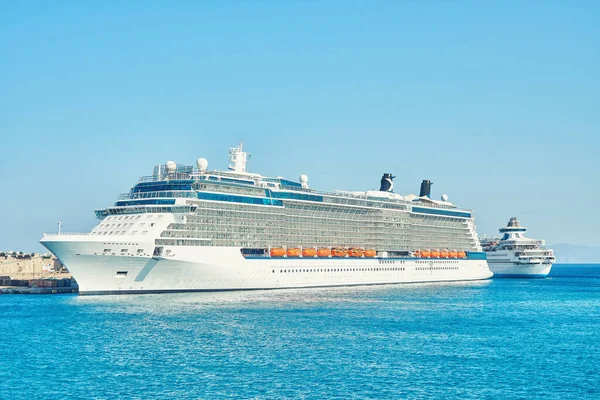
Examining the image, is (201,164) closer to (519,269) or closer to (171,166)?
(171,166)

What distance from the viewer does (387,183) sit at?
390 ft

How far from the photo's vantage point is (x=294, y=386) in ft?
118

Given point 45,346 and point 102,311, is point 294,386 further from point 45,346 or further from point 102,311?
point 102,311

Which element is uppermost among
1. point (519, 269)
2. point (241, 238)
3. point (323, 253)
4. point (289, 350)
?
point (241, 238)

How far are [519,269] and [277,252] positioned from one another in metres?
80.1

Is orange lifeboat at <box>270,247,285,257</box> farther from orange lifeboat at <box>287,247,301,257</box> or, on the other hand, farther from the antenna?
the antenna

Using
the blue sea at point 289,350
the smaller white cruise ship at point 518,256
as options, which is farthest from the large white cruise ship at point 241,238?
the smaller white cruise ship at point 518,256

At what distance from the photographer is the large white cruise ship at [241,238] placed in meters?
70.1

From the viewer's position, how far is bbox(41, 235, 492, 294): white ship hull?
6875 cm

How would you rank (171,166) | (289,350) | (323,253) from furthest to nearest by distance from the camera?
1. (323,253)
2. (171,166)
3. (289,350)

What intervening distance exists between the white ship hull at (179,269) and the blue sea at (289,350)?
1.80 meters

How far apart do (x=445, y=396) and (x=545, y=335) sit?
22455 mm

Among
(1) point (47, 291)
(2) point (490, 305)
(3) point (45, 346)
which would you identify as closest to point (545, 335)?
(2) point (490, 305)

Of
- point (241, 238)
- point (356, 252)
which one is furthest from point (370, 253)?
point (241, 238)
